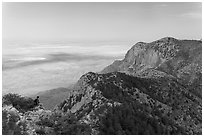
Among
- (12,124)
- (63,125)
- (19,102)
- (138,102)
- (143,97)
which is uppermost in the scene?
(12,124)

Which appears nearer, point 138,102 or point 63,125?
point 63,125

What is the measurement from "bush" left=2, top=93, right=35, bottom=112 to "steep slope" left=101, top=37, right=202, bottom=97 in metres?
71.2

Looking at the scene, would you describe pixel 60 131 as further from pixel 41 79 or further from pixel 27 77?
pixel 41 79

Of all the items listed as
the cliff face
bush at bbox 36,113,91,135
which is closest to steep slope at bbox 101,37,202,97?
the cliff face

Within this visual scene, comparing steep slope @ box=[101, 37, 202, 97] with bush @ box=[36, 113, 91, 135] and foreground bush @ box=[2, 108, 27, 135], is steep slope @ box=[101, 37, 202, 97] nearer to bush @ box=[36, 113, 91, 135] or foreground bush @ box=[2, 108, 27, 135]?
bush @ box=[36, 113, 91, 135]

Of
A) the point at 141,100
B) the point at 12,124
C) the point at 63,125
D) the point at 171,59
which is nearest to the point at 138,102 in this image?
the point at 141,100

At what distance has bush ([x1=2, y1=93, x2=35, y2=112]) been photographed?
24312 millimetres

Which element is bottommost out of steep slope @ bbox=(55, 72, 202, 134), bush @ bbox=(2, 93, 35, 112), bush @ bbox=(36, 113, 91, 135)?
steep slope @ bbox=(55, 72, 202, 134)

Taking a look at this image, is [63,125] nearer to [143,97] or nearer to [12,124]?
[12,124]

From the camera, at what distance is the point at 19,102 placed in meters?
25.1

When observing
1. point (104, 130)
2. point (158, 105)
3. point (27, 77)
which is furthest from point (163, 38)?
point (104, 130)

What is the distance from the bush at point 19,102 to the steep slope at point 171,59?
71.2 m

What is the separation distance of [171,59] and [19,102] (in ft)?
387

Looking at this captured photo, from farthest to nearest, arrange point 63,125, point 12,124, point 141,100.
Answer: point 141,100
point 63,125
point 12,124
